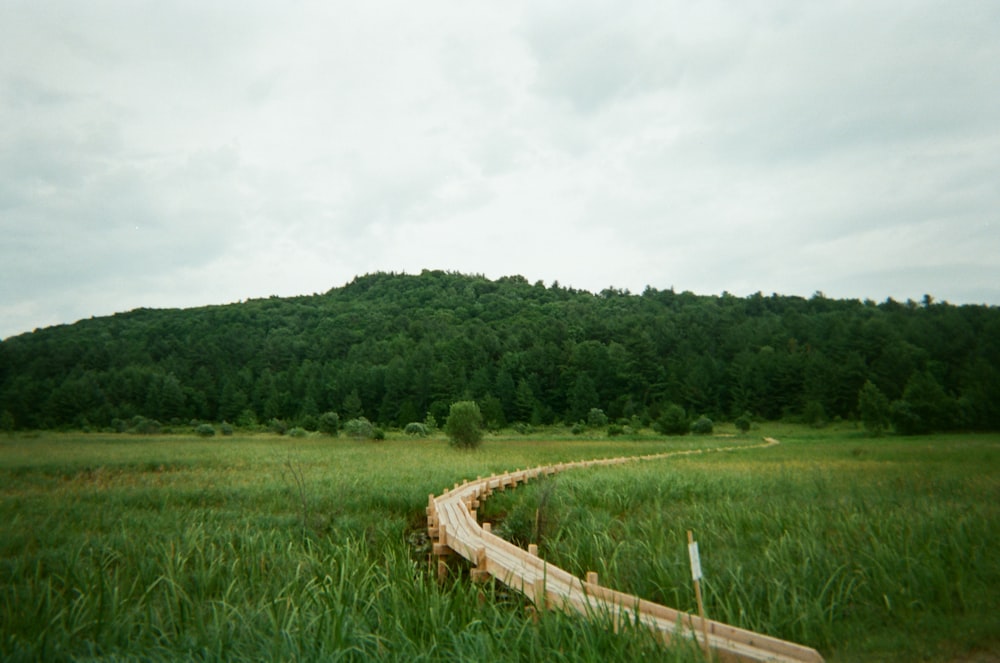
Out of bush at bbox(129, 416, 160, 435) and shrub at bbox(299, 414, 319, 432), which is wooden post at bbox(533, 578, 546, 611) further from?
shrub at bbox(299, 414, 319, 432)

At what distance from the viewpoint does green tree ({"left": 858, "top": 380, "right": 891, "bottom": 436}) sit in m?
31.0

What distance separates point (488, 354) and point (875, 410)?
63.6 metres

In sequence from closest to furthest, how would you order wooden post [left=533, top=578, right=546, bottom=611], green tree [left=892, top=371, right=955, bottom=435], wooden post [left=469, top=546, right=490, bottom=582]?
wooden post [left=533, top=578, right=546, bottom=611] < wooden post [left=469, top=546, right=490, bottom=582] < green tree [left=892, top=371, right=955, bottom=435]

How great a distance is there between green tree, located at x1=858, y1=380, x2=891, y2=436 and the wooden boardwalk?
94.9 feet

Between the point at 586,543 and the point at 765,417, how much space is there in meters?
72.8

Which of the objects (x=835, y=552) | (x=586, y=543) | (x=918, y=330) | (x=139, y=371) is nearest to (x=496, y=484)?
(x=586, y=543)

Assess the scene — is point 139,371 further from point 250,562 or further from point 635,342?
point 635,342

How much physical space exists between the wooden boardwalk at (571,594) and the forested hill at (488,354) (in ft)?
78.0

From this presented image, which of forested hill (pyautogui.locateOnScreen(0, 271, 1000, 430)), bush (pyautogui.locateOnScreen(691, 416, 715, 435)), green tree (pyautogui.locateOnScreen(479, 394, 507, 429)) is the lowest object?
bush (pyautogui.locateOnScreen(691, 416, 715, 435))

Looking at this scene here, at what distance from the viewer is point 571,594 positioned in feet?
19.7

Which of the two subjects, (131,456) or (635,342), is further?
(635,342)

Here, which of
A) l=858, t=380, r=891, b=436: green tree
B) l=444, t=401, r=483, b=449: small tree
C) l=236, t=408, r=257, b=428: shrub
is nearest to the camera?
l=858, t=380, r=891, b=436: green tree

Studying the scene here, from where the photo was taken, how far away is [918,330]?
23875mm

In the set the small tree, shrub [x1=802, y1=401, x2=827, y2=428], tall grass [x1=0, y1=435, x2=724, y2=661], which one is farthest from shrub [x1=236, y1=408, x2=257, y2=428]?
shrub [x1=802, y1=401, x2=827, y2=428]
